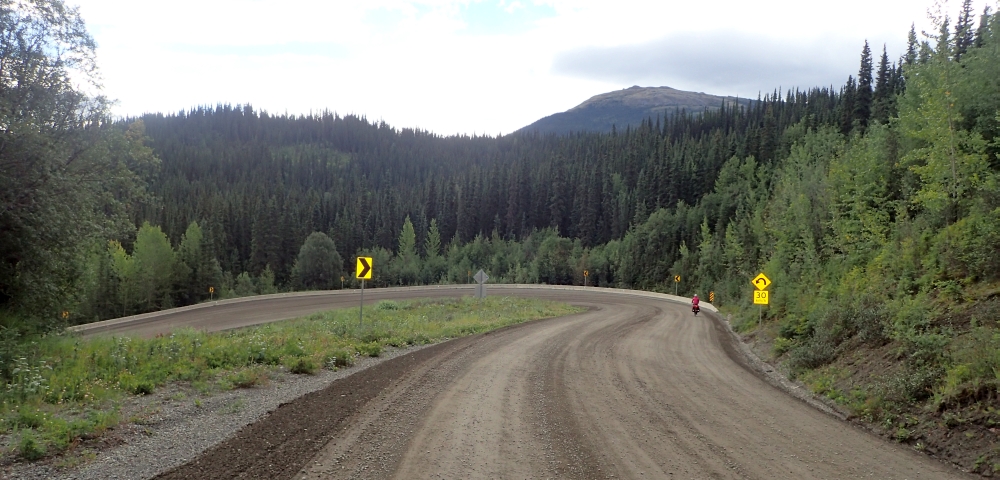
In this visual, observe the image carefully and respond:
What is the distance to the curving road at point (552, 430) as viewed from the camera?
7.45 meters

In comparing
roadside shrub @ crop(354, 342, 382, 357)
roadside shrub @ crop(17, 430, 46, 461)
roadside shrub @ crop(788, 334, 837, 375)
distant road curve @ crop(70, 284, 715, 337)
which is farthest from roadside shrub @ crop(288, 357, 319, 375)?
distant road curve @ crop(70, 284, 715, 337)

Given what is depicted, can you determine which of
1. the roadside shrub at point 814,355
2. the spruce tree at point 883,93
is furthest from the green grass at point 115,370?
the spruce tree at point 883,93

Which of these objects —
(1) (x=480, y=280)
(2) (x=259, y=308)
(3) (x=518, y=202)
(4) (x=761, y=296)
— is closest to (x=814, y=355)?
(4) (x=761, y=296)

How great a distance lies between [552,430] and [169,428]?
597 cm

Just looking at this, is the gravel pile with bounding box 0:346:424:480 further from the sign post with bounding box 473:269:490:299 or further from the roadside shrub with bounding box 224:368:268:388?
the sign post with bounding box 473:269:490:299

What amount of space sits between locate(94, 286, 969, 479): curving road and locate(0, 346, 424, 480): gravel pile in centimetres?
47

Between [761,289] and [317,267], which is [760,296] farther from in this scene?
[317,267]

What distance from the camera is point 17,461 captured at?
7.10 metres

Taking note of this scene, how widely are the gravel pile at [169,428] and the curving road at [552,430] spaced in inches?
18.5

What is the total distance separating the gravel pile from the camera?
7.00 meters

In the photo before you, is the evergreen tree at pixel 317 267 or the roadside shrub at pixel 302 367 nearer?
the roadside shrub at pixel 302 367

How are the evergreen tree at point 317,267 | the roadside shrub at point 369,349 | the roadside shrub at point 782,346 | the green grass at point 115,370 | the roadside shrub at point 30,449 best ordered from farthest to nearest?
the evergreen tree at point 317,267, the roadside shrub at point 782,346, the roadside shrub at point 369,349, the green grass at point 115,370, the roadside shrub at point 30,449

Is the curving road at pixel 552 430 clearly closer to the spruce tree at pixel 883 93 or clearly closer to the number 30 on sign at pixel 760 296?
the number 30 on sign at pixel 760 296

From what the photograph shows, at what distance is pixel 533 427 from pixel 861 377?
783 centimetres
